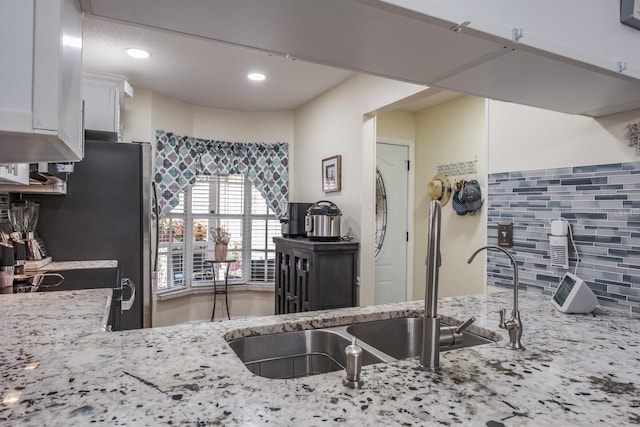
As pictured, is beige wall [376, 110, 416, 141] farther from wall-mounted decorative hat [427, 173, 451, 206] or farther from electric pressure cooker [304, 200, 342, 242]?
electric pressure cooker [304, 200, 342, 242]

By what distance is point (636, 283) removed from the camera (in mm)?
1484

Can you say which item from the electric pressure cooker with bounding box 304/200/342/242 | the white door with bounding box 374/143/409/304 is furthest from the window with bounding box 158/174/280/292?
the electric pressure cooker with bounding box 304/200/342/242

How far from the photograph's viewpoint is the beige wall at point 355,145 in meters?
3.02

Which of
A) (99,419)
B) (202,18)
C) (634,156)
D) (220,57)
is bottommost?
(99,419)

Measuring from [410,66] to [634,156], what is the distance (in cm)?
105

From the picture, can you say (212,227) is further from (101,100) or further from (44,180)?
(44,180)

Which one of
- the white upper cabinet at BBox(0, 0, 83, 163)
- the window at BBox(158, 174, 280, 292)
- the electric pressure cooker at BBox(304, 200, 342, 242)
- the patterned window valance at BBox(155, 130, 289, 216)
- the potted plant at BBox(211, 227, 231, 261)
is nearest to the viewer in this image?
the white upper cabinet at BBox(0, 0, 83, 163)

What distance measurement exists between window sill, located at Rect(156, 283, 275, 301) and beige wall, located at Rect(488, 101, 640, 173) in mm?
3064

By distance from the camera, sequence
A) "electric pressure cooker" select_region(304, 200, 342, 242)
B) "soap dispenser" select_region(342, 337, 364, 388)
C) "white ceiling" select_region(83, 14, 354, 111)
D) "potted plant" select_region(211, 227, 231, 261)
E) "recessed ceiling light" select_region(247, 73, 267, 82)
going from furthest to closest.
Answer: "potted plant" select_region(211, 227, 231, 261) < "recessed ceiling light" select_region(247, 73, 267, 82) < "electric pressure cooker" select_region(304, 200, 342, 242) < "white ceiling" select_region(83, 14, 354, 111) < "soap dispenser" select_region(342, 337, 364, 388)

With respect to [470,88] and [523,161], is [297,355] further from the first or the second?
[523,161]

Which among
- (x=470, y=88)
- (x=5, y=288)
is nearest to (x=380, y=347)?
(x=470, y=88)

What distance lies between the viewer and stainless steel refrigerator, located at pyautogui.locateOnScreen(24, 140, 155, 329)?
2562mm

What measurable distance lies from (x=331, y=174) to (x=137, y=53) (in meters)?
1.87

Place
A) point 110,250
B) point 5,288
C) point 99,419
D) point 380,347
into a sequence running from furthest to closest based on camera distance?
point 110,250
point 5,288
point 380,347
point 99,419
